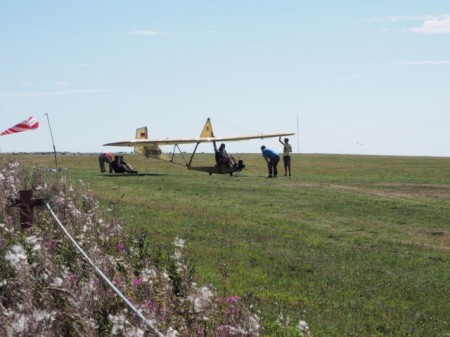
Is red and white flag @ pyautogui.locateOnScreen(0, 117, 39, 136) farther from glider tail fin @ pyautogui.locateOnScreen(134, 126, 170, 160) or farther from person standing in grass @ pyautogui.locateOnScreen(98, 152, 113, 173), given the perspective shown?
glider tail fin @ pyautogui.locateOnScreen(134, 126, 170, 160)

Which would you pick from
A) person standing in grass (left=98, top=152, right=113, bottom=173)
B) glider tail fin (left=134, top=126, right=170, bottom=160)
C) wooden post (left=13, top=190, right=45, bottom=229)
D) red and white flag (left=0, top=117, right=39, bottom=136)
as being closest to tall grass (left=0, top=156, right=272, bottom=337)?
wooden post (left=13, top=190, right=45, bottom=229)

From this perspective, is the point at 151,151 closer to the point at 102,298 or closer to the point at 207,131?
the point at 207,131

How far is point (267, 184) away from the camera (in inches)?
1281

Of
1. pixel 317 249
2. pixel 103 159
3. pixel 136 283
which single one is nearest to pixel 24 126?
pixel 317 249

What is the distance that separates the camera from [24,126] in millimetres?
22750

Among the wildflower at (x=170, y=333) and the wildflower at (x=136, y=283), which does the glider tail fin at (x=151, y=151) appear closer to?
the wildflower at (x=136, y=283)

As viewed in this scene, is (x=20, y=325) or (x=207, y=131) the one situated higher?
(x=207, y=131)

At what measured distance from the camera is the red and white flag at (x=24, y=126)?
22344mm

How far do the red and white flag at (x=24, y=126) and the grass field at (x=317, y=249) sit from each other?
3396mm

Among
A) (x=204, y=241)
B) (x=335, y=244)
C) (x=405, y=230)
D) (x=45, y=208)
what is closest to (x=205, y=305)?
(x=45, y=208)

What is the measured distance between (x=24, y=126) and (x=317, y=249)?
11.7 meters

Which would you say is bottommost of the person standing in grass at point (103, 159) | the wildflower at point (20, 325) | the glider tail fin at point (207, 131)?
the wildflower at point (20, 325)

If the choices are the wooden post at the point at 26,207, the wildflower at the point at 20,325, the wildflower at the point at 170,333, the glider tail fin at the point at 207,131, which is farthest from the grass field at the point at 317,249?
the glider tail fin at the point at 207,131

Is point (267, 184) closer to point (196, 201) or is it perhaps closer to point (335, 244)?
point (196, 201)
